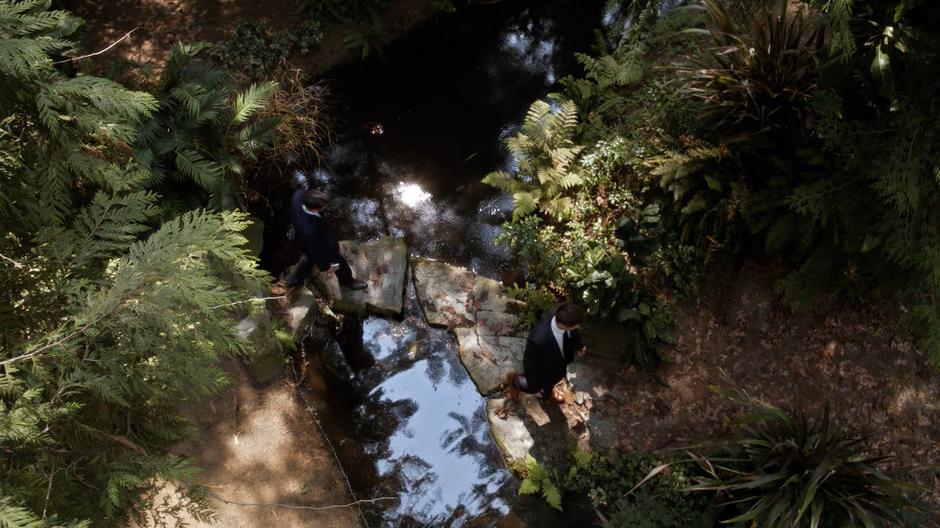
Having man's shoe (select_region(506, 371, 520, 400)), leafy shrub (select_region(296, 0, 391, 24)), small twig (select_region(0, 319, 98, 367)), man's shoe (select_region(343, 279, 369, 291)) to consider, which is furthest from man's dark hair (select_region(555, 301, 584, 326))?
leafy shrub (select_region(296, 0, 391, 24))

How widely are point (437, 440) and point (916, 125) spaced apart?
16.0 ft

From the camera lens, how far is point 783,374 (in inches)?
236

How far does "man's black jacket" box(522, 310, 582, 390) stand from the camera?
5.12m

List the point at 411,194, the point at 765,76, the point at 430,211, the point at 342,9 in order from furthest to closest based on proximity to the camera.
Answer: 1. the point at 342,9
2. the point at 411,194
3. the point at 430,211
4. the point at 765,76

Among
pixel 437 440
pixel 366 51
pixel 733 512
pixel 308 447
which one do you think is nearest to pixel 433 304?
pixel 437 440

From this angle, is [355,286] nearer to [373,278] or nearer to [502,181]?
[373,278]

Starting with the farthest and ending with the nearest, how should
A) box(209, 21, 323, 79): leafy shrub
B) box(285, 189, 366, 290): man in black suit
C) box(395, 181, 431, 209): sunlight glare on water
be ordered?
1. box(209, 21, 323, 79): leafy shrub
2. box(395, 181, 431, 209): sunlight glare on water
3. box(285, 189, 366, 290): man in black suit

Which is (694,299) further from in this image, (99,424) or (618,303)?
(99,424)

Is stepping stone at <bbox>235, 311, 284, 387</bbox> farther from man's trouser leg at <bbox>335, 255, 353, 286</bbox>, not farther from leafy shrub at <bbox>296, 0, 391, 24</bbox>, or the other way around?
leafy shrub at <bbox>296, 0, 391, 24</bbox>

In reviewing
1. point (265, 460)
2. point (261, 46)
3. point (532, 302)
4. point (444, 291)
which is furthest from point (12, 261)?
point (261, 46)

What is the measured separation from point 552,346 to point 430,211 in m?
3.10

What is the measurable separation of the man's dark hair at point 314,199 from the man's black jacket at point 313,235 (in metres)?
0.11

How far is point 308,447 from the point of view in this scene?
19.1 feet

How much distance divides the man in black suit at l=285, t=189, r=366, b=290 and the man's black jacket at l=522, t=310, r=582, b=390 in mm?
2255
